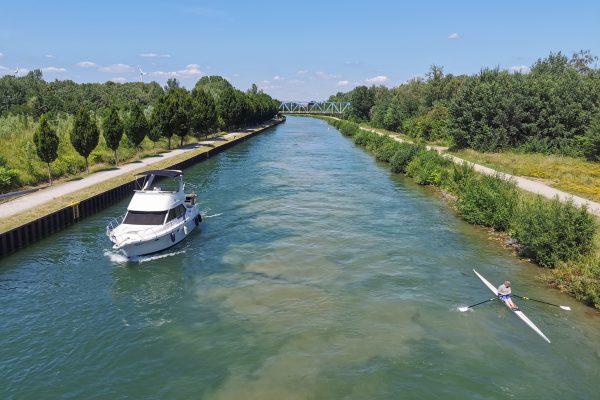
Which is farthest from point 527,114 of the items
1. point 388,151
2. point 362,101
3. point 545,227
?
point 362,101

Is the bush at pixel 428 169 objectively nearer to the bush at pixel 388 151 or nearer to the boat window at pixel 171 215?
the bush at pixel 388 151

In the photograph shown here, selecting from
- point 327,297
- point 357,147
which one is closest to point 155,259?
point 327,297

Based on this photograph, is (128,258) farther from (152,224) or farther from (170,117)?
(170,117)

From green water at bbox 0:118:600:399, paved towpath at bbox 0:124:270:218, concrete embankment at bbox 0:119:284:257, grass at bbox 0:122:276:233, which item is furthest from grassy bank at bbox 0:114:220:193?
green water at bbox 0:118:600:399

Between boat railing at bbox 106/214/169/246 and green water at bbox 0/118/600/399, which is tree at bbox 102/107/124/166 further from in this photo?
boat railing at bbox 106/214/169/246

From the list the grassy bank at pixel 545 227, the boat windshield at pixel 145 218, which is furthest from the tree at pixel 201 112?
the boat windshield at pixel 145 218
